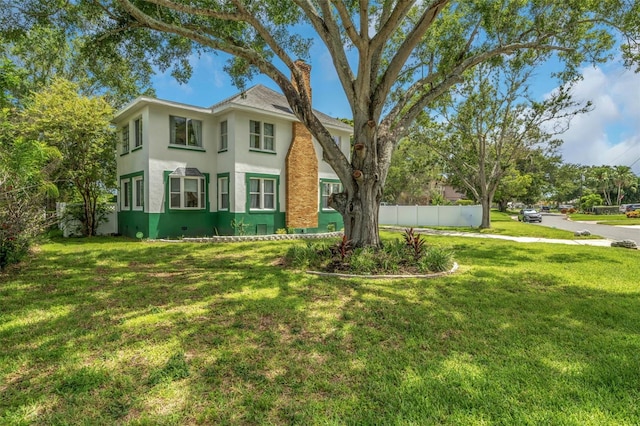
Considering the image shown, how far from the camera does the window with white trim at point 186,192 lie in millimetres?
14639

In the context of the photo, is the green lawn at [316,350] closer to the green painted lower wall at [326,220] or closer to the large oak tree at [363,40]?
the large oak tree at [363,40]

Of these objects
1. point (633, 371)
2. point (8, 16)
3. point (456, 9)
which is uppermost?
point (456, 9)

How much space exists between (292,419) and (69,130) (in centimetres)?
1602

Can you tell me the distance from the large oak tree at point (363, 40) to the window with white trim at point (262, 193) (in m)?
5.22

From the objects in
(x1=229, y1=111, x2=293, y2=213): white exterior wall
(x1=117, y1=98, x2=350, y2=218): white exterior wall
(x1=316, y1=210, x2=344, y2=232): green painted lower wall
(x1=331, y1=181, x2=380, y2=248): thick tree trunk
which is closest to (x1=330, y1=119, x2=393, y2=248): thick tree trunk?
(x1=331, y1=181, x2=380, y2=248): thick tree trunk

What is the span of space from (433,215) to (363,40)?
20.4 meters

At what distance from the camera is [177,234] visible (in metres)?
14.7

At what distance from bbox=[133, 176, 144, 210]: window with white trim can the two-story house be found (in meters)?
0.04

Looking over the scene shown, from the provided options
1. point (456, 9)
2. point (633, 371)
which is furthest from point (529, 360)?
point (456, 9)

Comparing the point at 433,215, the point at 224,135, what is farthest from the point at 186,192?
the point at 433,215

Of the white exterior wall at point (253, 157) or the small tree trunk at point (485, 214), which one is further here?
the small tree trunk at point (485, 214)

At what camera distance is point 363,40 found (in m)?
7.82

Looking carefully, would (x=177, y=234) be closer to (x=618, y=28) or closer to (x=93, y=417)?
(x=93, y=417)

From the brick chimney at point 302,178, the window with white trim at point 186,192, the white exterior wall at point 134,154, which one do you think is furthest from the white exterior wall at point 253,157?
the white exterior wall at point 134,154
